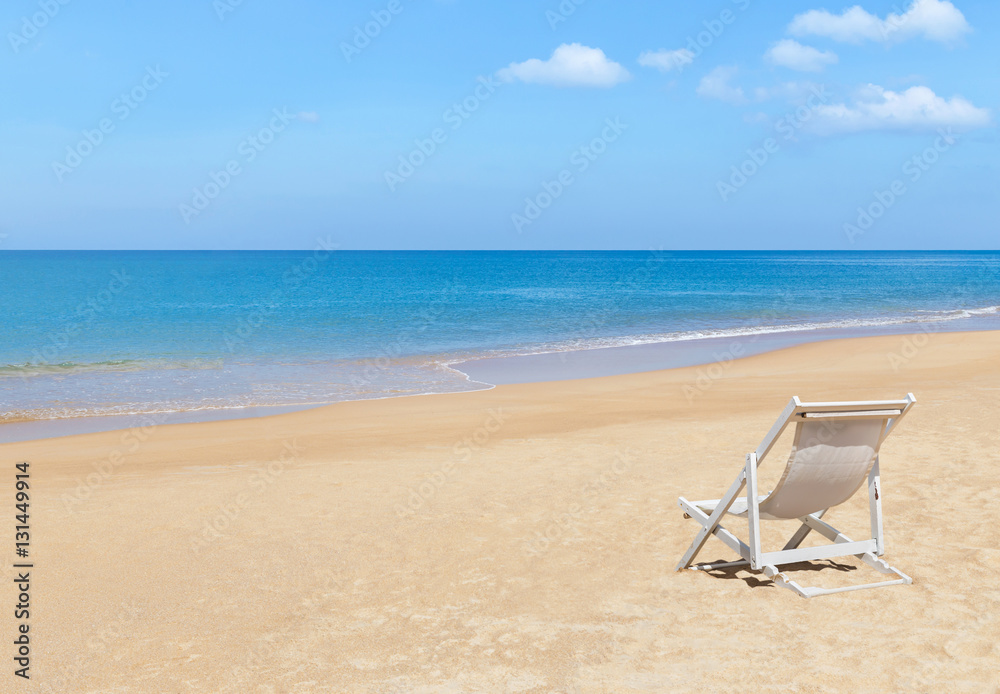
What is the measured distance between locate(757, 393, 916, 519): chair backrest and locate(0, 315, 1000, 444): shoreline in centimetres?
912

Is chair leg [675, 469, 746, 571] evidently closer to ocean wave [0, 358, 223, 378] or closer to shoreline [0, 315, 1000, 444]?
shoreline [0, 315, 1000, 444]

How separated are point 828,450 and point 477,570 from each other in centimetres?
228

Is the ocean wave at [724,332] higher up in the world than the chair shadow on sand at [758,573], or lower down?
higher up

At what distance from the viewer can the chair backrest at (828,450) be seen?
13.9ft

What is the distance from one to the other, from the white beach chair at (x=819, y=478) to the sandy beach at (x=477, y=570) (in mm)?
194

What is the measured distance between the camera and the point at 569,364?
17.8 meters

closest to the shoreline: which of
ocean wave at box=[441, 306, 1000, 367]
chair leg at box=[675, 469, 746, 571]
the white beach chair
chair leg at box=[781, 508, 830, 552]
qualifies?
ocean wave at box=[441, 306, 1000, 367]

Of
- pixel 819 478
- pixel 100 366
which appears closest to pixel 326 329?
pixel 100 366

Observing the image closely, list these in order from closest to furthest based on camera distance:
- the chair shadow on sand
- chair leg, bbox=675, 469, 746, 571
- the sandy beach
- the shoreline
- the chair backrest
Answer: the sandy beach
the chair backrest
chair leg, bbox=675, 469, 746, 571
the chair shadow on sand
the shoreline

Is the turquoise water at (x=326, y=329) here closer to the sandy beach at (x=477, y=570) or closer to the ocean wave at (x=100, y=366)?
the ocean wave at (x=100, y=366)

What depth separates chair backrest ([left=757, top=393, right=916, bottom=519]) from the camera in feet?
13.9

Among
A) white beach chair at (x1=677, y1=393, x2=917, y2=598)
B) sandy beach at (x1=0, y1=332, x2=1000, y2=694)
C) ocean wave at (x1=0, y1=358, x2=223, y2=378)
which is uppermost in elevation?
white beach chair at (x1=677, y1=393, x2=917, y2=598)

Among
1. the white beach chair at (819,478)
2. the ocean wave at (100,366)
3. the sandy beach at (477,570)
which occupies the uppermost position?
the white beach chair at (819,478)

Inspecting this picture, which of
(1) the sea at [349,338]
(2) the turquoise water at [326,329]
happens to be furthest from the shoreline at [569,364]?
(2) the turquoise water at [326,329]
